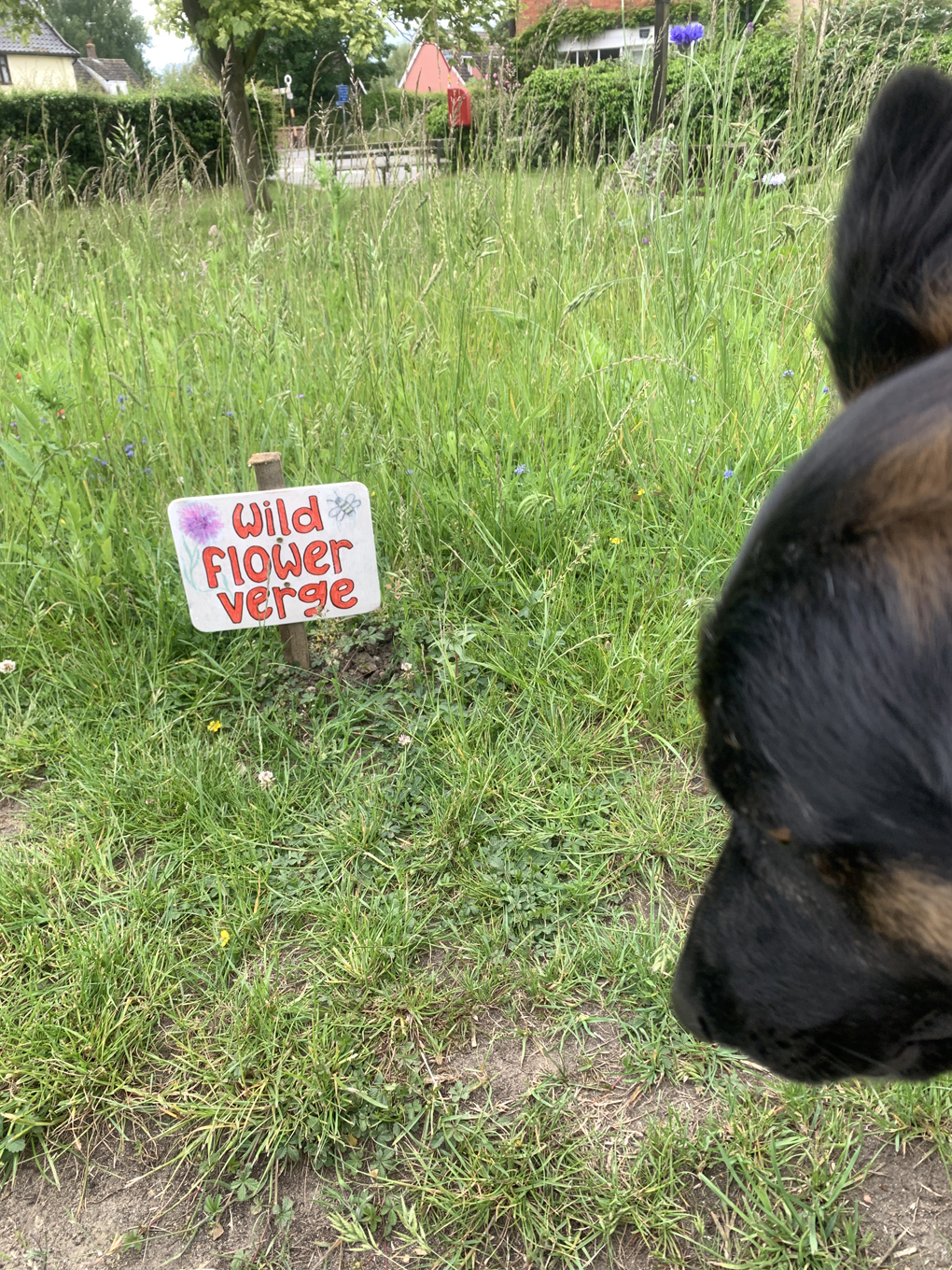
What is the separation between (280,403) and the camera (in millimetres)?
2676

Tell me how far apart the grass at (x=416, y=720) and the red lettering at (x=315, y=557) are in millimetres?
382

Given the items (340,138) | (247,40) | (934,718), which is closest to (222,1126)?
(934,718)

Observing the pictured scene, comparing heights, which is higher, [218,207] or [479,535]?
[218,207]

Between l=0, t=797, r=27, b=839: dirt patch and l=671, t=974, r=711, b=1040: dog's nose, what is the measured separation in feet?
5.56

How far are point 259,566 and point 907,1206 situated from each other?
1.93 meters

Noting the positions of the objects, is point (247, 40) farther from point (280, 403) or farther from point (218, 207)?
point (280, 403)

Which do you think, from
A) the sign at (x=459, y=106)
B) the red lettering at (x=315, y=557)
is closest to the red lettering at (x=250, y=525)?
the red lettering at (x=315, y=557)

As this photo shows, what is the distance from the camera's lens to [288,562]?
208 centimetres

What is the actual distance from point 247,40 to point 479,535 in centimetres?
1103

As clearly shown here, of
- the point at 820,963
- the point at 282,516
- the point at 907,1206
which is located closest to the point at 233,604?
the point at 282,516

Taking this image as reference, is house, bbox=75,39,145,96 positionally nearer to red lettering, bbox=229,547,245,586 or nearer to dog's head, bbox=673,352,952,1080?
red lettering, bbox=229,547,245,586

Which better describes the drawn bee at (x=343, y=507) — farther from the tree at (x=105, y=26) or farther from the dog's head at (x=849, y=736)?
the tree at (x=105, y=26)

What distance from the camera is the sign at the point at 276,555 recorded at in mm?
1978

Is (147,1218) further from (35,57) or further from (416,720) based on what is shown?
(35,57)
